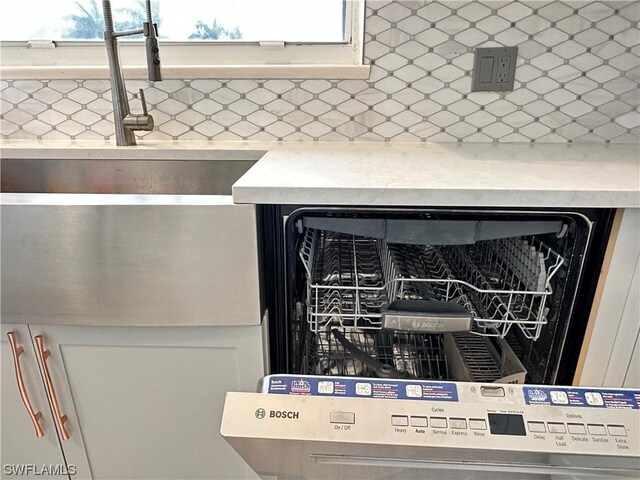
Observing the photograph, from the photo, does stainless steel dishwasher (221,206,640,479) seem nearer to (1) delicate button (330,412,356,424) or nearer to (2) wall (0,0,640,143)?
(1) delicate button (330,412,356,424)

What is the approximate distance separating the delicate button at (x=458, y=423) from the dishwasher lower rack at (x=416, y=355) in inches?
13.0

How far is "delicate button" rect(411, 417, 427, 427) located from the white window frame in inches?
37.5

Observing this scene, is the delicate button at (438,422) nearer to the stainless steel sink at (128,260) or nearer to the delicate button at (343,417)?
the delicate button at (343,417)

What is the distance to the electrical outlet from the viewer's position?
1.16 m

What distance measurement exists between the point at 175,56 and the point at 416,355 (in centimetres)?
106

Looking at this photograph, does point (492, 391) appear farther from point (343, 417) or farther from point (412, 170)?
point (412, 170)

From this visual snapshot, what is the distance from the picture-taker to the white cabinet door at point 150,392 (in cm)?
83

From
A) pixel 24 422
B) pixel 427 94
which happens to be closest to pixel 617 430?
pixel 427 94

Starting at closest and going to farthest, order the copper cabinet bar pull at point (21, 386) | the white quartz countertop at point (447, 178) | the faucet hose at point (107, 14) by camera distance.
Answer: the white quartz countertop at point (447, 178), the copper cabinet bar pull at point (21, 386), the faucet hose at point (107, 14)

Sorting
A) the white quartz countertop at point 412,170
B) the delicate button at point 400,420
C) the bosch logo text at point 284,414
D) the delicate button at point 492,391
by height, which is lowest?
the bosch logo text at point 284,414

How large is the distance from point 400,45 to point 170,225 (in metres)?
0.80

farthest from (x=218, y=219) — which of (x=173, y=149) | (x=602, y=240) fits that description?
(x=602, y=240)

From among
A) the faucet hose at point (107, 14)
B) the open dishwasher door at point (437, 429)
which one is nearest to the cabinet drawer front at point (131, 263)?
the open dishwasher door at point (437, 429)

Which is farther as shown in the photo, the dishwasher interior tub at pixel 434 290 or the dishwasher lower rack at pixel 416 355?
the dishwasher lower rack at pixel 416 355
